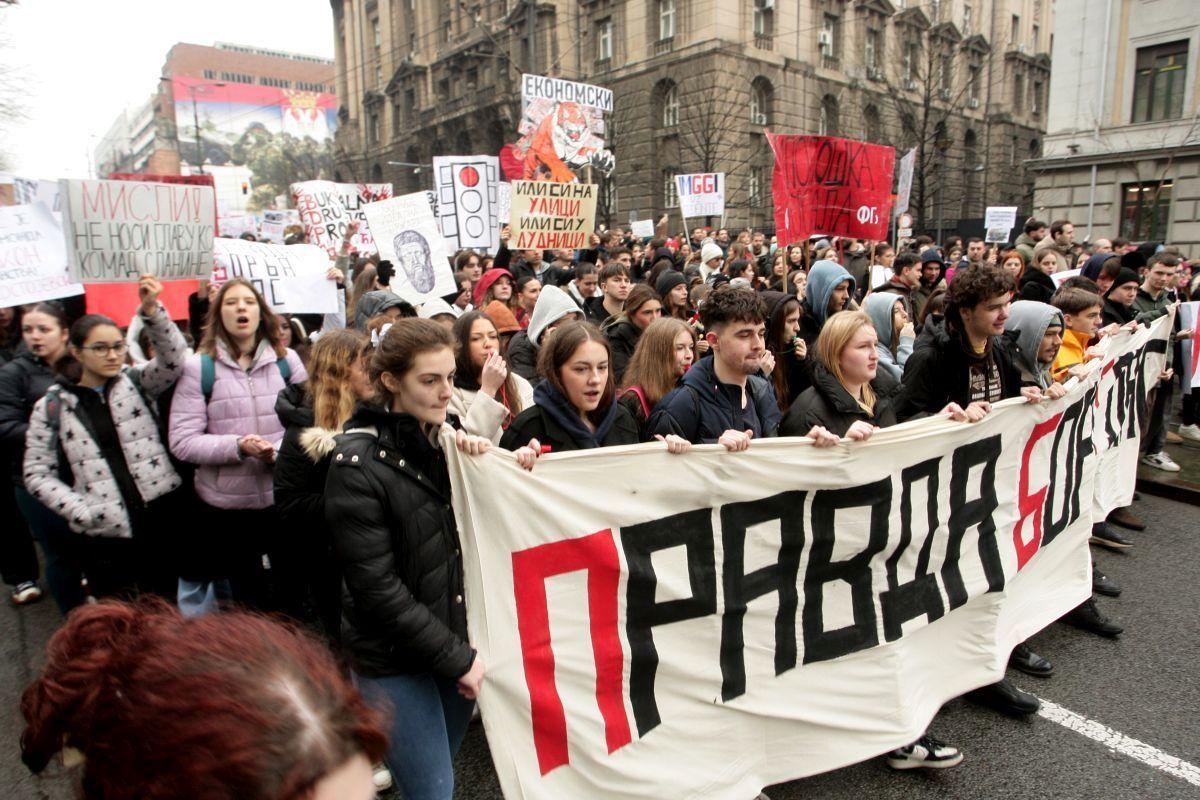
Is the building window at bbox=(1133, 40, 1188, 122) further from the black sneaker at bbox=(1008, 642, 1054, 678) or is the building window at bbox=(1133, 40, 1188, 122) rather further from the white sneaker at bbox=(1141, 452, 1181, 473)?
the black sneaker at bbox=(1008, 642, 1054, 678)

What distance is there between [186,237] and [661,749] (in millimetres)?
4394

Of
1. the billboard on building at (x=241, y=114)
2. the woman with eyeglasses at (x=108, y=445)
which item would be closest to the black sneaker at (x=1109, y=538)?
the woman with eyeglasses at (x=108, y=445)

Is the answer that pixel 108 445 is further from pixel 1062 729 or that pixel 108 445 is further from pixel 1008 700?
pixel 1062 729

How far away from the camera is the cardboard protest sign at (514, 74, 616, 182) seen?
422 inches

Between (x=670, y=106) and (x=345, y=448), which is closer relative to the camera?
(x=345, y=448)

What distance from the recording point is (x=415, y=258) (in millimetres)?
6844

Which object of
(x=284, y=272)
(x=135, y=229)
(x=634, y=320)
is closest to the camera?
(x=135, y=229)

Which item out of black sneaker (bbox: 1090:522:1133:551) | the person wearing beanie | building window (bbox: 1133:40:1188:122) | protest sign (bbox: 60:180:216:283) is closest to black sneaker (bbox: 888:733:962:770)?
black sneaker (bbox: 1090:522:1133:551)

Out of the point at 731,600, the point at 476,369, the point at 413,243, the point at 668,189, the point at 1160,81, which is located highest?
the point at 1160,81

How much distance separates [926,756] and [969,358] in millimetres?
1986

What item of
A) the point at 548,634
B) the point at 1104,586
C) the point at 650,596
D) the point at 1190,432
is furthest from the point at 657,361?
the point at 1190,432

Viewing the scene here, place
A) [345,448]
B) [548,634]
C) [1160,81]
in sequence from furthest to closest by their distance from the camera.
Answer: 1. [1160,81]
2. [548,634]
3. [345,448]

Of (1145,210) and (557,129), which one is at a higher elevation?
(557,129)

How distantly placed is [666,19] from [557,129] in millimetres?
24086
